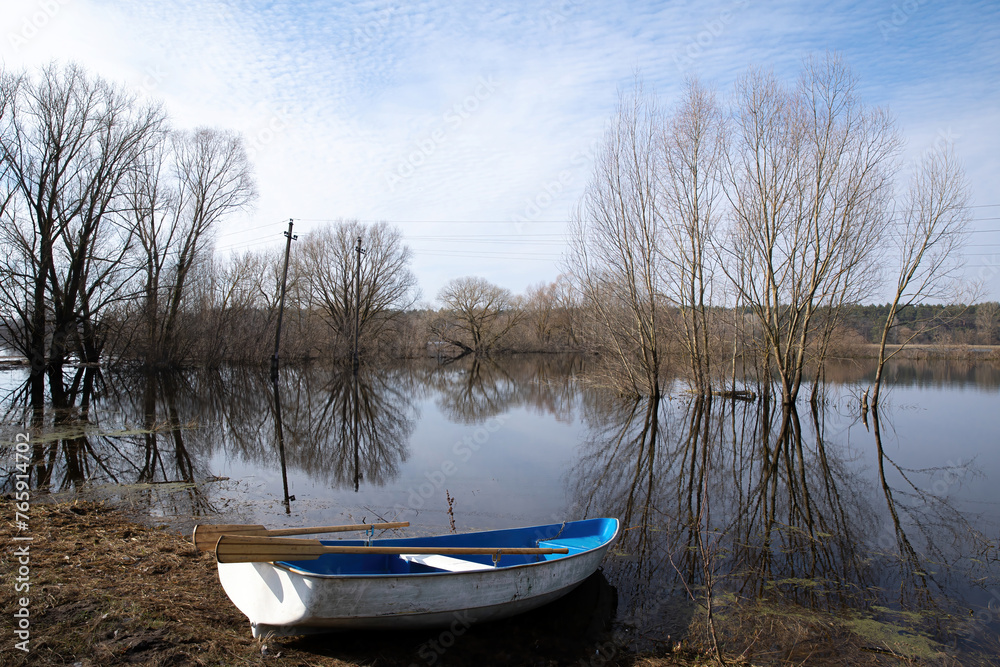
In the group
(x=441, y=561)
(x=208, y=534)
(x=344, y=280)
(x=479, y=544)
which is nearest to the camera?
(x=208, y=534)

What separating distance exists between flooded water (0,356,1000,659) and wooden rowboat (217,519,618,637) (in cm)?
93

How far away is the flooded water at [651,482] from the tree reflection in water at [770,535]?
0.10 feet

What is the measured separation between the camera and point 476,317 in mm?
55438

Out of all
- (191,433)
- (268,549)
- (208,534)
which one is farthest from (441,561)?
(191,433)

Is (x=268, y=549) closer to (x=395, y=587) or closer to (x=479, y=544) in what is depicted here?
(x=395, y=587)

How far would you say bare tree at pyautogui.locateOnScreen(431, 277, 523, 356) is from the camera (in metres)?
55.0

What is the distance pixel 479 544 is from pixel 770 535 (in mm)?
4164

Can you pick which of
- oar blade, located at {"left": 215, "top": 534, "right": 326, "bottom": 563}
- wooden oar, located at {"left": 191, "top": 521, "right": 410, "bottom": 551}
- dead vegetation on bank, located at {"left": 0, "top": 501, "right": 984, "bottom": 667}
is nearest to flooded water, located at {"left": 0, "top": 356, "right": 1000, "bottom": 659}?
dead vegetation on bank, located at {"left": 0, "top": 501, "right": 984, "bottom": 667}

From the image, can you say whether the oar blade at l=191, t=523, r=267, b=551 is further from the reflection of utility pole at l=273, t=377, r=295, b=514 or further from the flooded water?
the reflection of utility pole at l=273, t=377, r=295, b=514

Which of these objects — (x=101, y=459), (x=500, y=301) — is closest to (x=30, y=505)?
(x=101, y=459)

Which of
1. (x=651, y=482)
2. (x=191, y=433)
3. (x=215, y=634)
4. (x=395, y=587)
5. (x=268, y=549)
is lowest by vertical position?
(x=651, y=482)

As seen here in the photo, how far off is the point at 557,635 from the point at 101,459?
9479mm

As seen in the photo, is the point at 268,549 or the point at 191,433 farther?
the point at 191,433

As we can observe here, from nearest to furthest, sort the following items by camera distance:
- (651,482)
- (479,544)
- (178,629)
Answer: (178,629) < (479,544) < (651,482)
